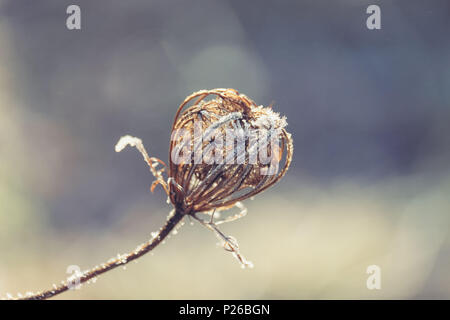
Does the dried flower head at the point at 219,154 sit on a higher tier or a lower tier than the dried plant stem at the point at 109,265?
higher

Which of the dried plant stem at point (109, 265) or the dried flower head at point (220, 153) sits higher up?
the dried flower head at point (220, 153)

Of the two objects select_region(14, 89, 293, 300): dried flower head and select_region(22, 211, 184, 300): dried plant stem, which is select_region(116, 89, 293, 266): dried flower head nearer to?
select_region(14, 89, 293, 300): dried flower head

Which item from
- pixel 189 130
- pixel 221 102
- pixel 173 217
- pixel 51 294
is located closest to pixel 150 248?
pixel 173 217

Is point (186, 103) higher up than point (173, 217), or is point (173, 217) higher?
point (186, 103)

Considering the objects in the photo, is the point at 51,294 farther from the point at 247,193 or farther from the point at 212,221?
the point at 247,193

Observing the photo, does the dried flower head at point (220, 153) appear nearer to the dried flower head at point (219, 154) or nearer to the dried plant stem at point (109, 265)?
the dried flower head at point (219, 154)

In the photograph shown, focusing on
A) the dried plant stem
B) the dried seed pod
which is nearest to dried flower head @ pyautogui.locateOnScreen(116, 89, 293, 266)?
the dried seed pod

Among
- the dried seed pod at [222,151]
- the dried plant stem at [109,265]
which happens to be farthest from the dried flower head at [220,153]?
the dried plant stem at [109,265]

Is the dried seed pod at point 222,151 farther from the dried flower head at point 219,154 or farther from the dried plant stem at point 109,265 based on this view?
the dried plant stem at point 109,265

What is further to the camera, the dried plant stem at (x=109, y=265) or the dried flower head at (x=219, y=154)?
the dried flower head at (x=219, y=154)
